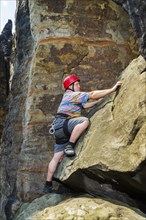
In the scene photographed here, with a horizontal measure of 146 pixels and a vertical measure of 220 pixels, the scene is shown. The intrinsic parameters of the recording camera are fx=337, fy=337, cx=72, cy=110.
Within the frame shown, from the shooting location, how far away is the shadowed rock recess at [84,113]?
168 inches

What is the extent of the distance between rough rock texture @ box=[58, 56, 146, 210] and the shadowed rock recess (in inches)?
0.5

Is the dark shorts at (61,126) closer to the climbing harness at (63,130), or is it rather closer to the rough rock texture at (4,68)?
the climbing harness at (63,130)

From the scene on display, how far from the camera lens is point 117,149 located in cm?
426

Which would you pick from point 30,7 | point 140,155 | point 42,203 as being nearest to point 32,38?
point 30,7

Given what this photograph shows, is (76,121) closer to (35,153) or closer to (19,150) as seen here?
(35,153)

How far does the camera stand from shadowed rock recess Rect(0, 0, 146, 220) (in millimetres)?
4262

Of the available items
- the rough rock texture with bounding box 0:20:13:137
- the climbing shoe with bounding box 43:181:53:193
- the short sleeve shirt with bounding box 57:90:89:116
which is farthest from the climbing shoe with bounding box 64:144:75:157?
the rough rock texture with bounding box 0:20:13:137

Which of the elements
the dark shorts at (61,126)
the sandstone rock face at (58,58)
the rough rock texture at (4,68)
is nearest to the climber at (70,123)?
the dark shorts at (61,126)

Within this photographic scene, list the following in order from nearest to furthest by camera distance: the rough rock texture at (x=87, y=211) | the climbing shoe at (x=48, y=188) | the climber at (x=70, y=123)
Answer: the rough rock texture at (x=87, y=211) < the climber at (x=70, y=123) < the climbing shoe at (x=48, y=188)

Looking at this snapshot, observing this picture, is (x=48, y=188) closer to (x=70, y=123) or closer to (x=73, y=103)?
(x=70, y=123)

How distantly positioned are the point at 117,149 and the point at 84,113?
82.6 inches

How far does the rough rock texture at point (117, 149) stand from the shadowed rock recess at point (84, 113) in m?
0.01

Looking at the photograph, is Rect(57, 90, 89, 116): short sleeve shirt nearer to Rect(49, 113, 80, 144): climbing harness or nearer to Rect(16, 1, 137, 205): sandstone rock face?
Rect(49, 113, 80, 144): climbing harness

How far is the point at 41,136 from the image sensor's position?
20.7ft
